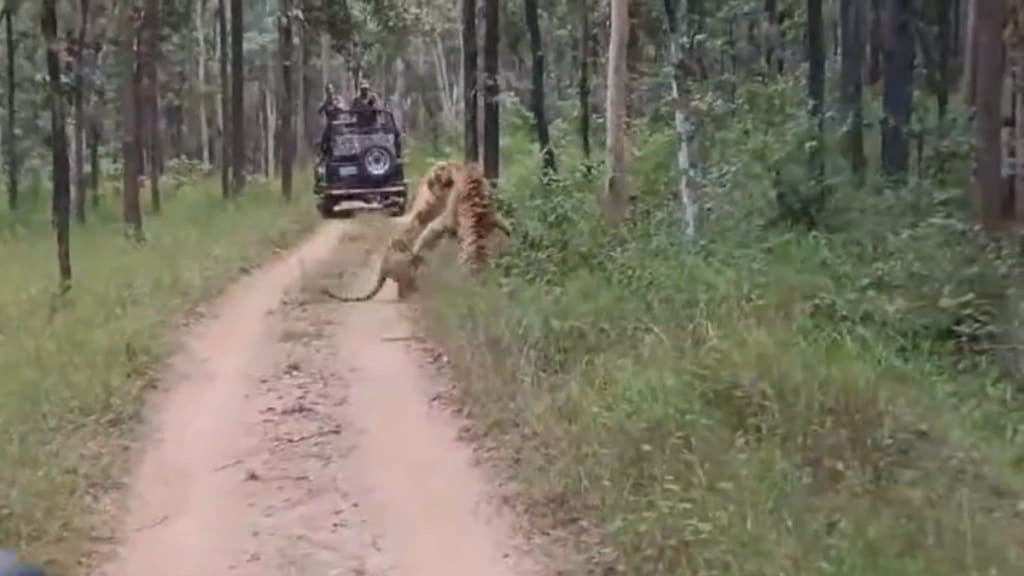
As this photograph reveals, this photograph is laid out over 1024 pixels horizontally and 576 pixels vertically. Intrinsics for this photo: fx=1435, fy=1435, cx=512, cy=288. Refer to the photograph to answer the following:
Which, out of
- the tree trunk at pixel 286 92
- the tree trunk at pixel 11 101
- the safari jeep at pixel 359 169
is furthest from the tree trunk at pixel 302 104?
the tree trunk at pixel 11 101

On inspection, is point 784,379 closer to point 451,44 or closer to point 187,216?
point 187,216

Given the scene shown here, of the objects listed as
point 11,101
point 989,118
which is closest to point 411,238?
point 989,118

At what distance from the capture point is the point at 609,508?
7266 mm

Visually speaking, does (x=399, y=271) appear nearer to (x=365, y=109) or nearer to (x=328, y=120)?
(x=365, y=109)

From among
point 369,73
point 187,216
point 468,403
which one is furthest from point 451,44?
point 468,403

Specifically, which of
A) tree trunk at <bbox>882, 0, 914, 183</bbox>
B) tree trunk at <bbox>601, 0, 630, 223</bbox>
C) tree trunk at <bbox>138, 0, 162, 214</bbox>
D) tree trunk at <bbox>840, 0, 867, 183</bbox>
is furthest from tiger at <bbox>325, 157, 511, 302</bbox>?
tree trunk at <bbox>138, 0, 162, 214</bbox>

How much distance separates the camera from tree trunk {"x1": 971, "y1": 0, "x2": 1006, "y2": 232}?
13195 mm

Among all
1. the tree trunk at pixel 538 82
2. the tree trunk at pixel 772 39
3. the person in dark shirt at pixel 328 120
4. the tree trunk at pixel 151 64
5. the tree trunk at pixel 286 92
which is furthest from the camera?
the tree trunk at pixel 286 92

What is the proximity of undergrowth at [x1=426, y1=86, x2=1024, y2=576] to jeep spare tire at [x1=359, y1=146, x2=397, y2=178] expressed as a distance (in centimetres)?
1412

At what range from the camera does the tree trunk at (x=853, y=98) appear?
1982 cm

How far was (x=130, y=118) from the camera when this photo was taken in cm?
2223

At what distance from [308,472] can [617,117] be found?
8.94 meters

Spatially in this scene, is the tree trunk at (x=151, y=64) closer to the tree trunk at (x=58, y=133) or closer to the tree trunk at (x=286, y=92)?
the tree trunk at (x=286, y=92)

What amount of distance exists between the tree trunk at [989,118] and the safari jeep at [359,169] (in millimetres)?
17787
